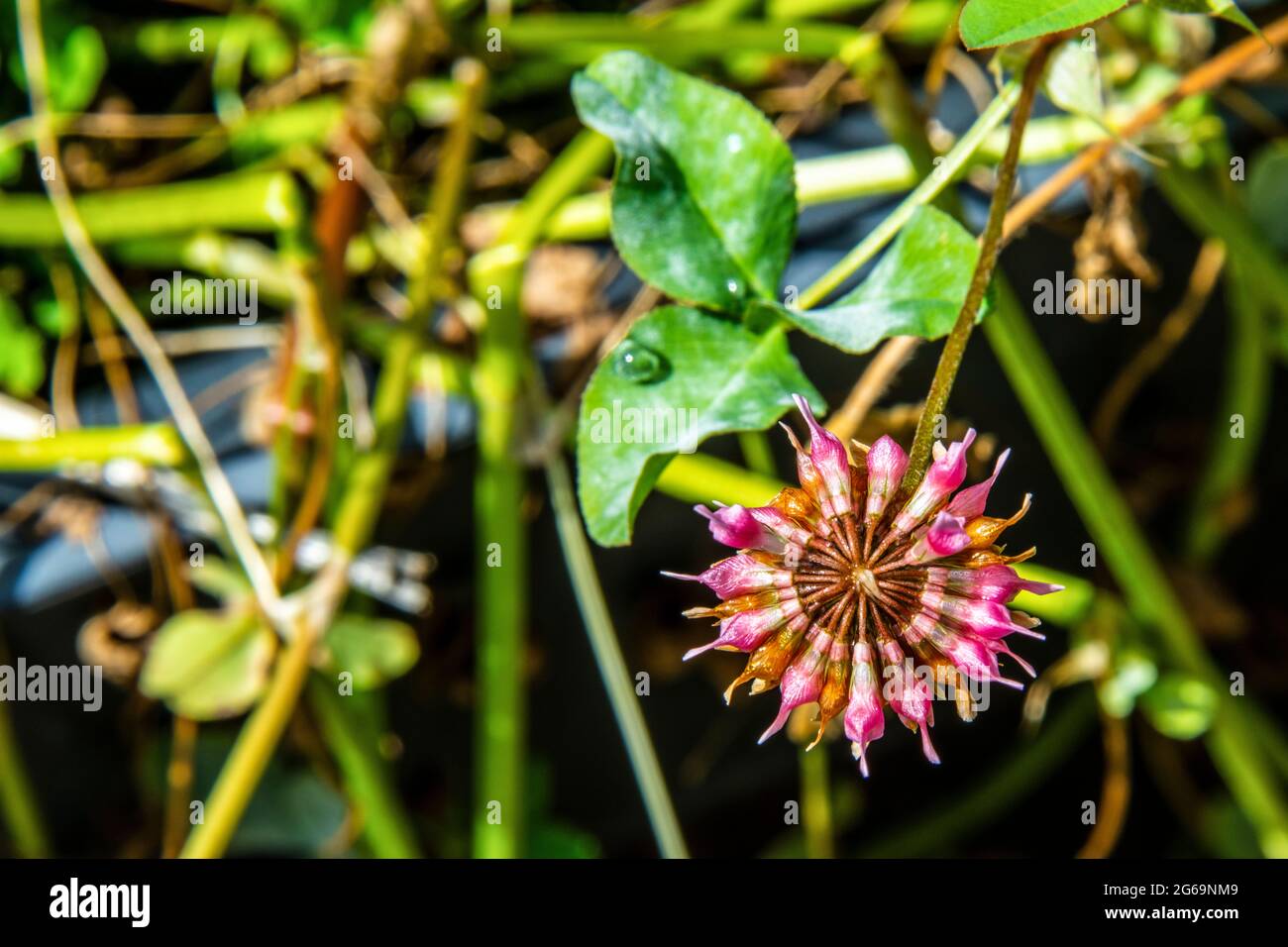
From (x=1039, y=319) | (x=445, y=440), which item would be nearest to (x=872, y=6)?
(x=1039, y=319)

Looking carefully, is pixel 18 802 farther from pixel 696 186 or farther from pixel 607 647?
pixel 696 186

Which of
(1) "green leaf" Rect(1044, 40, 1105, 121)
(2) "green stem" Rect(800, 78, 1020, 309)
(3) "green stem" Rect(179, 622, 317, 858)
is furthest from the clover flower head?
(3) "green stem" Rect(179, 622, 317, 858)

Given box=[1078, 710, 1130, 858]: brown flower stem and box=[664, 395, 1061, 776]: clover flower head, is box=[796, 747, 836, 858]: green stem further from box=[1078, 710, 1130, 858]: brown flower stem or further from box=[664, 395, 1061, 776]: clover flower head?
box=[664, 395, 1061, 776]: clover flower head

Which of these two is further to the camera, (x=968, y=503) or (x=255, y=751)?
(x=255, y=751)

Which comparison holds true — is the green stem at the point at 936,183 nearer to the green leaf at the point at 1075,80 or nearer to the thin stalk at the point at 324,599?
the green leaf at the point at 1075,80

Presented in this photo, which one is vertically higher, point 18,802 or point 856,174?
point 856,174

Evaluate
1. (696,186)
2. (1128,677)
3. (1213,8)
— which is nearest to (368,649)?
(696,186)

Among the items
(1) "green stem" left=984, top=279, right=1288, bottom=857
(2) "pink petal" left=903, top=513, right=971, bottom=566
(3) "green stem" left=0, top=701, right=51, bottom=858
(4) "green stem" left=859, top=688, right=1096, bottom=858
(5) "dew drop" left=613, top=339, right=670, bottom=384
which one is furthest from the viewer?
(4) "green stem" left=859, top=688, right=1096, bottom=858
